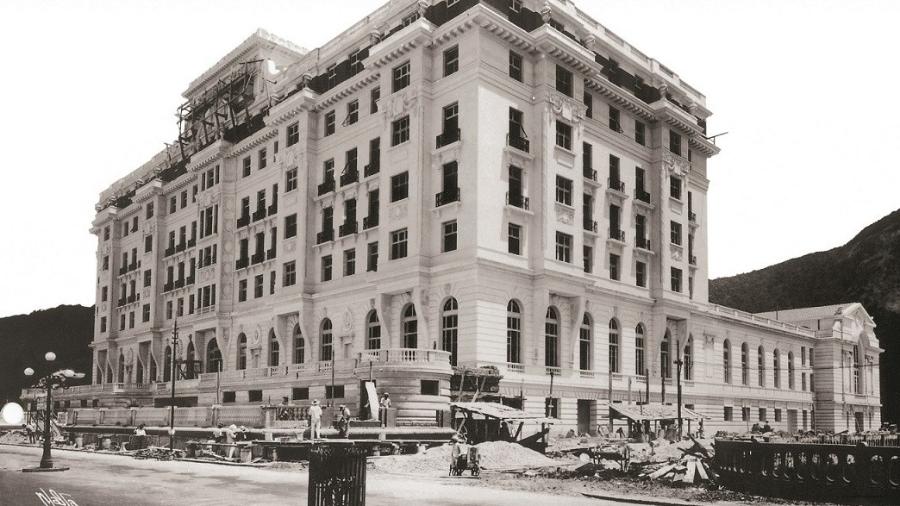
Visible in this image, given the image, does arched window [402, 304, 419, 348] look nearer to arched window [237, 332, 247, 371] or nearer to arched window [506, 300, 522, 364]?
arched window [506, 300, 522, 364]

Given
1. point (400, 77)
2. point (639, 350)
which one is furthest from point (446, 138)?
point (639, 350)

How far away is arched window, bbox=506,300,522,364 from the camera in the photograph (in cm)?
5012

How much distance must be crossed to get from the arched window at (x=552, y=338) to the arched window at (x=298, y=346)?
1899 centimetres

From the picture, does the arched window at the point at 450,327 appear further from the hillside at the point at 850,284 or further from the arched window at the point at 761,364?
the hillside at the point at 850,284

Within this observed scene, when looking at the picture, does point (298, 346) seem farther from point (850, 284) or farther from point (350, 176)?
point (850, 284)

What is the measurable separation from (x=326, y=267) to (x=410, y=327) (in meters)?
10.9

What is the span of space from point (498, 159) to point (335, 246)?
15.0 meters

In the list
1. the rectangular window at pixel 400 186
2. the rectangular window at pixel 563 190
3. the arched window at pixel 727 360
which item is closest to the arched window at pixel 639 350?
the rectangular window at pixel 563 190

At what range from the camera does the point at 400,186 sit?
53469 millimetres

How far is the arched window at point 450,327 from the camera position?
160ft

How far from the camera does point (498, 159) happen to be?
5006 centimetres

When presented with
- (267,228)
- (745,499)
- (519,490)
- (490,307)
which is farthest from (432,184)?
(745,499)

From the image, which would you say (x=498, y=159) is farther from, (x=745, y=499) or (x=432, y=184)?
(x=745, y=499)

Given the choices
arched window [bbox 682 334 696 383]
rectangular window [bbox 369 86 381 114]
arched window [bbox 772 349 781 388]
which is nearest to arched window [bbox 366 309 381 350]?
rectangular window [bbox 369 86 381 114]
